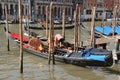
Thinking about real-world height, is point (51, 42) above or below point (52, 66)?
above

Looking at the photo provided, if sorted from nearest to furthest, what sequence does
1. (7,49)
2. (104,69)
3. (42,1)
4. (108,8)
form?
(104,69), (7,49), (42,1), (108,8)

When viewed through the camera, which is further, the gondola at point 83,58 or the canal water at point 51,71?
the gondola at point 83,58

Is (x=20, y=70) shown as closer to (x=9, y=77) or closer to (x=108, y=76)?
(x=9, y=77)

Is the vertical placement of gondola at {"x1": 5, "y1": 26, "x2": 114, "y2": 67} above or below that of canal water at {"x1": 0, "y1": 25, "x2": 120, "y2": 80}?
above

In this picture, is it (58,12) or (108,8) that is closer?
(58,12)

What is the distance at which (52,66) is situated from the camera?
1223 centimetres

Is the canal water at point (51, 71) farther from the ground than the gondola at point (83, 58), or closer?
closer

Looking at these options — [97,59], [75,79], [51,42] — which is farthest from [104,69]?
[51,42]

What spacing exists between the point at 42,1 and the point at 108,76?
42.1 m

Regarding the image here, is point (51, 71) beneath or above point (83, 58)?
beneath

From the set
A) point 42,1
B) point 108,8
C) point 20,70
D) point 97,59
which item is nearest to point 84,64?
point 97,59

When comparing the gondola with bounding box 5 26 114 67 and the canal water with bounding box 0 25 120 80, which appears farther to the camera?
the gondola with bounding box 5 26 114 67

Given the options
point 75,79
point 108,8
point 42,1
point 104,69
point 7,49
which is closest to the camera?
point 75,79

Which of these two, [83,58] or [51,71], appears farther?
[51,71]
